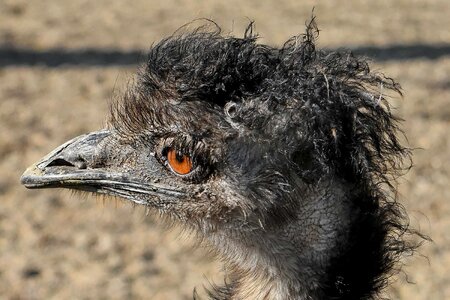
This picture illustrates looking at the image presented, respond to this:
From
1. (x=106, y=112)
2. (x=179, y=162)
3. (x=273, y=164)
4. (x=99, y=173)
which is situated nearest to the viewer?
(x=273, y=164)

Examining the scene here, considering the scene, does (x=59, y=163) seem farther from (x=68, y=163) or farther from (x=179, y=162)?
(x=179, y=162)

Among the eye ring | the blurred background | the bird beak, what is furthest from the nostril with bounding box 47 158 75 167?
the blurred background

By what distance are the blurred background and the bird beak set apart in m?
0.58

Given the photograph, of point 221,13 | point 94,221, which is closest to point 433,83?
point 221,13

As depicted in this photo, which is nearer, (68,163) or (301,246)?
(301,246)

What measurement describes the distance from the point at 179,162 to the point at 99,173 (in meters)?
0.33

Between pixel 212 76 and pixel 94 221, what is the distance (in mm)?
4194

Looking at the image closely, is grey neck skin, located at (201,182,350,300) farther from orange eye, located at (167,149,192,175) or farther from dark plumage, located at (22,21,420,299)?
orange eye, located at (167,149,192,175)

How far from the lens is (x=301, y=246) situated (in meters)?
2.92

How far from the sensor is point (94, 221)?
273 inches

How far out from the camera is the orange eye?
9.95ft

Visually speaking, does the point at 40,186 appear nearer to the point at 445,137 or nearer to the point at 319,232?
the point at 319,232

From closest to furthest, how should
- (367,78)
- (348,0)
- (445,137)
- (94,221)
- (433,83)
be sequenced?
(367,78) < (94,221) < (445,137) < (433,83) < (348,0)

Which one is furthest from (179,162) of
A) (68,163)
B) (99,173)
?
(68,163)
